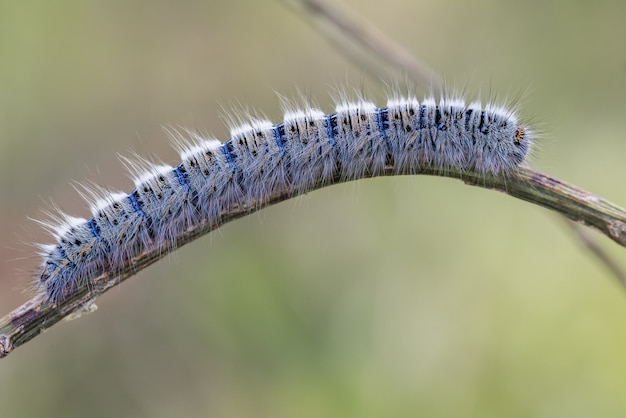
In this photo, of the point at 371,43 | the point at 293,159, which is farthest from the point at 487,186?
the point at 371,43

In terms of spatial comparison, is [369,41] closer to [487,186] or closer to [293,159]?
[293,159]

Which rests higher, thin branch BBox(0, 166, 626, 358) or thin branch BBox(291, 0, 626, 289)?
thin branch BBox(291, 0, 626, 289)

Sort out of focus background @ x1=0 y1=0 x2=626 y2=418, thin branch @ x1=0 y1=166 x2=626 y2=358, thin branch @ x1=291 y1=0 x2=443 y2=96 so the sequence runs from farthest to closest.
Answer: out of focus background @ x1=0 y1=0 x2=626 y2=418 < thin branch @ x1=291 y1=0 x2=443 y2=96 < thin branch @ x1=0 y1=166 x2=626 y2=358

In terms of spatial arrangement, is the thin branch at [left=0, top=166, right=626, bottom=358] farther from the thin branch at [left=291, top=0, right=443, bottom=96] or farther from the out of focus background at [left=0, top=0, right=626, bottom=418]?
the out of focus background at [left=0, top=0, right=626, bottom=418]

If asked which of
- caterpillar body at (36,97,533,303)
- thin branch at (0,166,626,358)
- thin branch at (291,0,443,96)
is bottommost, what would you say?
thin branch at (0,166,626,358)

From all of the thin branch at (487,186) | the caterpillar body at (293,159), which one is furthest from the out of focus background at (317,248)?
the thin branch at (487,186)

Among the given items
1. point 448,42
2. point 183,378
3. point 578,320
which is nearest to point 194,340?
point 183,378

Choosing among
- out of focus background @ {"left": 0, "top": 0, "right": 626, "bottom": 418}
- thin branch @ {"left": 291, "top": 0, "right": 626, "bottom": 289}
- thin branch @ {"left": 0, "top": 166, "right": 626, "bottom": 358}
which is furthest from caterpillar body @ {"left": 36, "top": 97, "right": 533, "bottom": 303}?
out of focus background @ {"left": 0, "top": 0, "right": 626, "bottom": 418}

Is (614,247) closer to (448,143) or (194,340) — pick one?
(448,143)
